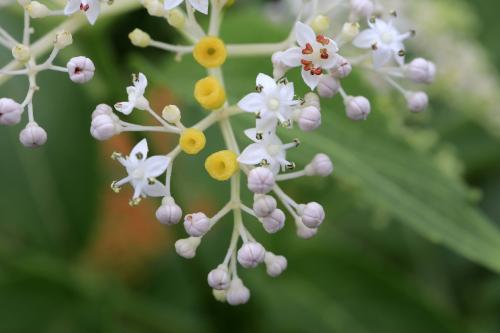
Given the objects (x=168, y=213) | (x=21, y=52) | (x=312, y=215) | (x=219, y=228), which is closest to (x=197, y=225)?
(x=168, y=213)

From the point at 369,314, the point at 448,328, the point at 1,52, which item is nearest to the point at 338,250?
the point at 369,314

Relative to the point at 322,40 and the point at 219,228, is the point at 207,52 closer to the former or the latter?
the point at 322,40

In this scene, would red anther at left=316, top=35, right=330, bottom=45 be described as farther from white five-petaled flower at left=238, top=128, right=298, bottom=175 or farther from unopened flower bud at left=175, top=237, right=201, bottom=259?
unopened flower bud at left=175, top=237, right=201, bottom=259

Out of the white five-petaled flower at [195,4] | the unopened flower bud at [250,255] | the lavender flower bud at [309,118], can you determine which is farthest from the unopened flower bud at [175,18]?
the unopened flower bud at [250,255]

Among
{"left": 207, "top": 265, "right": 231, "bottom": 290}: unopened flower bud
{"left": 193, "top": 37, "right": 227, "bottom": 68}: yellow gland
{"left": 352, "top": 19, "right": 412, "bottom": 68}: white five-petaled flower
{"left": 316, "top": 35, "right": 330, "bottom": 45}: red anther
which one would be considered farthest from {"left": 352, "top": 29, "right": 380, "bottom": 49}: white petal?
{"left": 207, "top": 265, "right": 231, "bottom": 290}: unopened flower bud

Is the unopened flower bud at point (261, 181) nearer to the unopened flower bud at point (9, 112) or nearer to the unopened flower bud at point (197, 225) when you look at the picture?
the unopened flower bud at point (197, 225)
